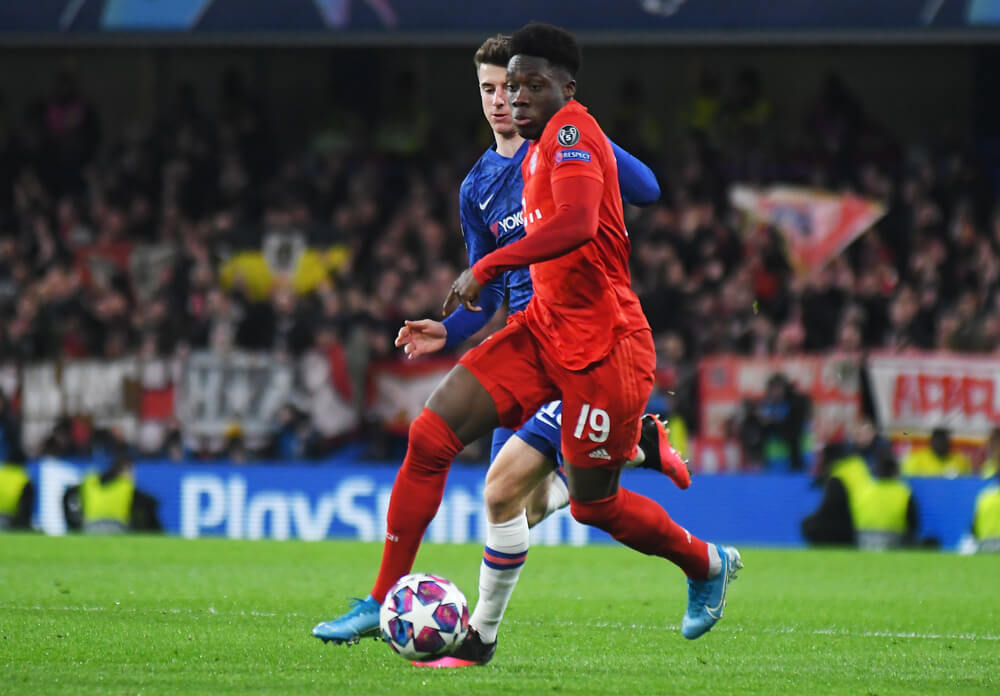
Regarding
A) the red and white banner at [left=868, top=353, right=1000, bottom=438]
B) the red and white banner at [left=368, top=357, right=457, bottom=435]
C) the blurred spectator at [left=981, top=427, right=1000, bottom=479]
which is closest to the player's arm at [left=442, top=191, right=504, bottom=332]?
the blurred spectator at [left=981, top=427, right=1000, bottom=479]

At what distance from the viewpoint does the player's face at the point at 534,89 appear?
5395 millimetres

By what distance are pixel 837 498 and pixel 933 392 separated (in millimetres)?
1502

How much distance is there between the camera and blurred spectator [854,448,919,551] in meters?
13.2

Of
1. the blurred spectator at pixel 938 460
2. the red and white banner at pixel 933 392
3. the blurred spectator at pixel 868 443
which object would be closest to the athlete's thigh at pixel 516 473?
the blurred spectator at pixel 868 443

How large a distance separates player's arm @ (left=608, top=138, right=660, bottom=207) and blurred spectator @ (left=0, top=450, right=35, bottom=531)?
398 inches

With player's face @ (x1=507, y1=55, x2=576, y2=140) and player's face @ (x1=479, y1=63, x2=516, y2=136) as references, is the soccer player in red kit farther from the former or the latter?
player's face @ (x1=479, y1=63, x2=516, y2=136)

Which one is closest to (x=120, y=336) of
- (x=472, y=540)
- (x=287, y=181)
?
(x=287, y=181)

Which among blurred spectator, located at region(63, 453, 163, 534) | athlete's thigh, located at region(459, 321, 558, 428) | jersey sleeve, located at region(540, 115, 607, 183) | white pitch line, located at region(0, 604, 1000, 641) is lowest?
blurred spectator, located at region(63, 453, 163, 534)

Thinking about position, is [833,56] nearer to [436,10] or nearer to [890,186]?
[890,186]

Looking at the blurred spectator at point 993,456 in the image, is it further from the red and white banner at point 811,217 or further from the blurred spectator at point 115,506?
the blurred spectator at point 115,506

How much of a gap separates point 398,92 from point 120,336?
5681mm

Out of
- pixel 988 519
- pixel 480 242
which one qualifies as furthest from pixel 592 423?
pixel 988 519

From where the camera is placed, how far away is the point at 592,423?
5477mm

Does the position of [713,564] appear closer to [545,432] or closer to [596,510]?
[596,510]
